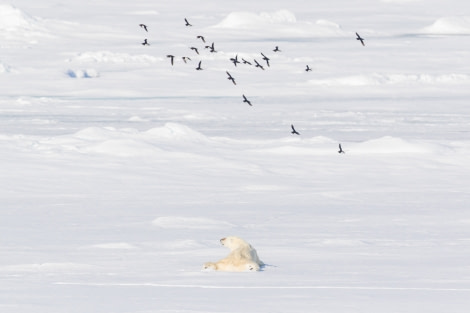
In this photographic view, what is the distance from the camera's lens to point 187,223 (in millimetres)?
11453

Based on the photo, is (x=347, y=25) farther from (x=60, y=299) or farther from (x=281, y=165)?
(x=60, y=299)

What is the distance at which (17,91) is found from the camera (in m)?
29.0

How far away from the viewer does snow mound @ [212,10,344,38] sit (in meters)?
44.8

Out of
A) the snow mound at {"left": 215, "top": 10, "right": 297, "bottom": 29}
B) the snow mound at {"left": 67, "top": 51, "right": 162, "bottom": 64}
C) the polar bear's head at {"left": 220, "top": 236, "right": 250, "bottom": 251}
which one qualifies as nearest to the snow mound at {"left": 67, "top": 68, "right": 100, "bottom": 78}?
the snow mound at {"left": 67, "top": 51, "right": 162, "bottom": 64}

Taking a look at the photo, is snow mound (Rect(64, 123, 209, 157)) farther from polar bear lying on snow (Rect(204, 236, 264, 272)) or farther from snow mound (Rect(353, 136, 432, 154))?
polar bear lying on snow (Rect(204, 236, 264, 272))

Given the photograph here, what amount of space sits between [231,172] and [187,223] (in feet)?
17.1

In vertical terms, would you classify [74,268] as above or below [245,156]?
above

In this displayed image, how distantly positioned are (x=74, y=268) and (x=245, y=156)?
402 inches

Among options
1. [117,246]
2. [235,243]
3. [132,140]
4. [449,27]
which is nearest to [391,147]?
[132,140]

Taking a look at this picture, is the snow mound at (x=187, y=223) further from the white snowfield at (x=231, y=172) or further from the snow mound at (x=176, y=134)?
the snow mound at (x=176, y=134)

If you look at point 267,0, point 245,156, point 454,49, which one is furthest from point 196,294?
point 267,0

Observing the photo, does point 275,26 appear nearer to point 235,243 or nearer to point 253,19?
point 253,19

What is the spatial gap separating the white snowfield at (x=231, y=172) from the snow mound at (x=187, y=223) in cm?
5

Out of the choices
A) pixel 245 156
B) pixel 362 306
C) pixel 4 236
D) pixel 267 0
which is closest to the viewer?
pixel 362 306
